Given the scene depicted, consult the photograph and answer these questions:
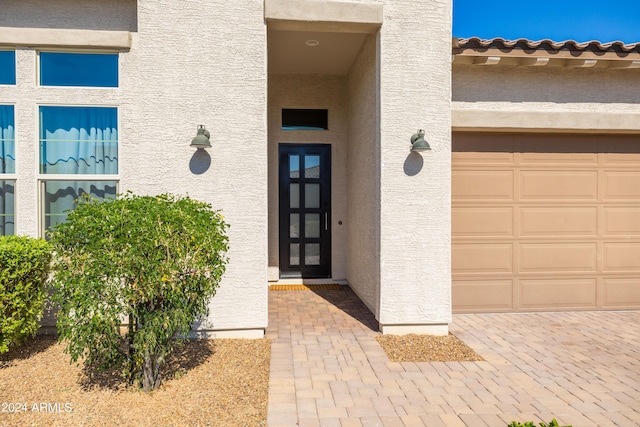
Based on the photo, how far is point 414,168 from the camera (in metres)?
5.06

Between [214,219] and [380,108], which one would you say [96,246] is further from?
[380,108]

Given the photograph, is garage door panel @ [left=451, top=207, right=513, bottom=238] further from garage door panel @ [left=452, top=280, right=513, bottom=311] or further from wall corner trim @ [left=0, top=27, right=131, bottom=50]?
wall corner trim @ [left=0, top=27, right=131, bottom=50]

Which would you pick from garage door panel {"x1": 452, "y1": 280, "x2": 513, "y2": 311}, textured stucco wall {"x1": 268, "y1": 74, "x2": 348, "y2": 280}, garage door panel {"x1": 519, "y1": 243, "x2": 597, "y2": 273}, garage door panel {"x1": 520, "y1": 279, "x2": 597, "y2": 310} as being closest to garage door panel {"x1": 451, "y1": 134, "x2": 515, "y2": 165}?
garage door panel {"x1": 519, "y1": 243, "x2": 597, "y2": 273}

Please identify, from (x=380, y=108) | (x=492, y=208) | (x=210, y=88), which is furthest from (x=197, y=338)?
(x=492, y=208)

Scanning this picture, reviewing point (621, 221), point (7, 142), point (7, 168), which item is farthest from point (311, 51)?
point (621, 221)

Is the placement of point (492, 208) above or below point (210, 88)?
below

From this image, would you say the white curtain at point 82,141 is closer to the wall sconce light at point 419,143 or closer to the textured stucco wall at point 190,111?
the textured stucco wall at point 190,111

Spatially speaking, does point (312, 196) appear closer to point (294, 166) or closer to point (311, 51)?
point (294, 166)

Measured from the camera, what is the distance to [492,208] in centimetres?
604

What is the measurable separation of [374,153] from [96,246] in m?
3.64

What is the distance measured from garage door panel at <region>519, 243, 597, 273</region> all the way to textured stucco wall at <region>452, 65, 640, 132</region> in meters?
1.86

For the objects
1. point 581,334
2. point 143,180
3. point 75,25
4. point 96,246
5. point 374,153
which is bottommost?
point 581,334

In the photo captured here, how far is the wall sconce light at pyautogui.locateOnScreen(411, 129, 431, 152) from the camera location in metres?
4.81

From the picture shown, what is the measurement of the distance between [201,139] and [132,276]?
1950 mm
